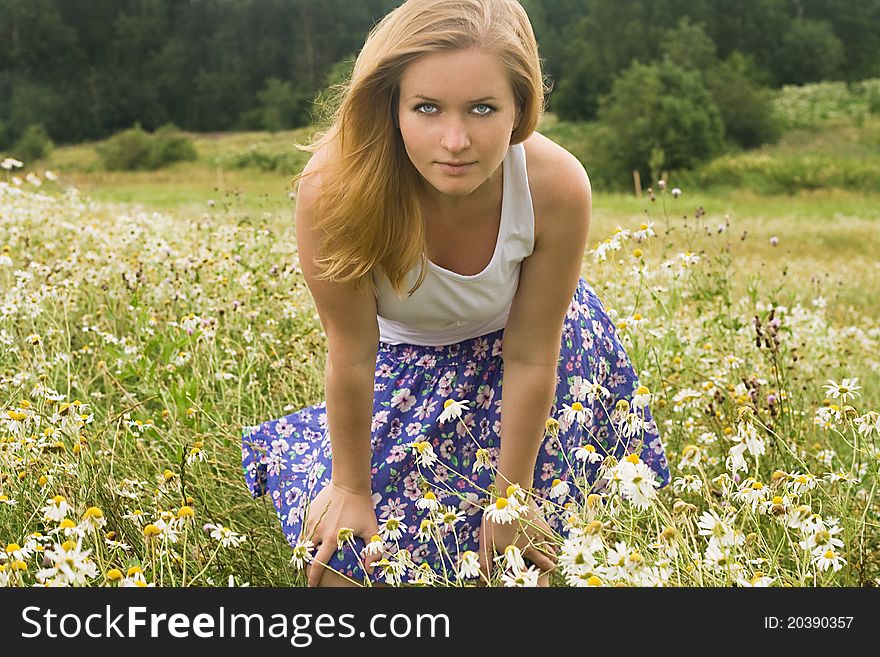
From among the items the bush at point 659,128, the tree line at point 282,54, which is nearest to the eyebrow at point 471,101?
the bush at point 659,128

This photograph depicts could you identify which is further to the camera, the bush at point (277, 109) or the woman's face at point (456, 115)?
the bush at point (277, 109)

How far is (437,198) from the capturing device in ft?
7.19

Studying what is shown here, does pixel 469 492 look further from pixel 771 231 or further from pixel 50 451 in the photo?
pixel 771 231

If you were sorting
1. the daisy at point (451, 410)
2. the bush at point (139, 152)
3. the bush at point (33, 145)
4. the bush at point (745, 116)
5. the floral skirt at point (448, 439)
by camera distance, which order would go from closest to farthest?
the daisy at point (451, 410), the floral skirt at point (448, 439), the bush at point (33, 145), the bush at point (139, 152), the bush at point (745, 116)

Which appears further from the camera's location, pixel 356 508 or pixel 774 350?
pixel 774 350

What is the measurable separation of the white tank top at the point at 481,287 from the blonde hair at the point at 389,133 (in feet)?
0.15

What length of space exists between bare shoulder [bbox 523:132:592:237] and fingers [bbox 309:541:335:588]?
2.73 ft

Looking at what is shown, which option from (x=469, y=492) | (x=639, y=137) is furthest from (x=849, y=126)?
(x=469, y=492)

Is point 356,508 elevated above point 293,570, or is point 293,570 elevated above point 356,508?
point 356,508

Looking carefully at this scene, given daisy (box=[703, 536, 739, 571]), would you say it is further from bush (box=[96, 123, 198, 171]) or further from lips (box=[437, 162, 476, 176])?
bush (box=[96, 123, 198, 171])

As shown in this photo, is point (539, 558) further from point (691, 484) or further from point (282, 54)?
point (282, 54)

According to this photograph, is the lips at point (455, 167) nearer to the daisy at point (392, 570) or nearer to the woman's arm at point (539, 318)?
the woman's arm at point (539, 318)

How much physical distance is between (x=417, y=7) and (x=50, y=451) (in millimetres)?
1253

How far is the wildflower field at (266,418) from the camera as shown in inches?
69.2
